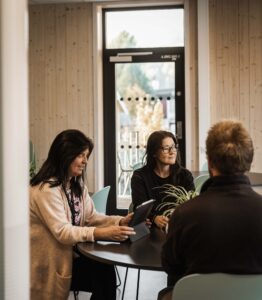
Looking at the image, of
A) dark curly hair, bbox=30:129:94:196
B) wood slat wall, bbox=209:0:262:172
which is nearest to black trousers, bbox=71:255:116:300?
dark curly hair, bbox=30:129:94:196

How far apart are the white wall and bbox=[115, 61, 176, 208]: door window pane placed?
473 cm

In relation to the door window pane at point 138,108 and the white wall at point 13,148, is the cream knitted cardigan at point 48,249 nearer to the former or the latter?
the white wall at point 13,148

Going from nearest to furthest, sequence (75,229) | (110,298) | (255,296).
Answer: (255,296) < (75,229) < (110,298)

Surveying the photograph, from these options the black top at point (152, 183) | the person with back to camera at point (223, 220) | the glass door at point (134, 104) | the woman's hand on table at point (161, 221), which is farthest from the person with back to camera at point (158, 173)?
the glass door at point (134, 104)

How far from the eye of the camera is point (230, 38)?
5.30m

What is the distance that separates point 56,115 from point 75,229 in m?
3.75

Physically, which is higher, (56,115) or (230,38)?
(230,38)

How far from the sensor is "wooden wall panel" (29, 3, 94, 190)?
5.53m

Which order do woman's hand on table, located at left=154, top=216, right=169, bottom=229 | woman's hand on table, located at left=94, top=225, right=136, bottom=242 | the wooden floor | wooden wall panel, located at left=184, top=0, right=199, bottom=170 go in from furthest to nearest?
1. wooden wall panel, located at left=184, top=0, right=199, bottom=170
2. the wooden floor
3. woman's hand on table, located at left=154, top=216, right=169, bottom=229
4. woman's hand on table, located at left=94, top=225, right=136, bottom=242

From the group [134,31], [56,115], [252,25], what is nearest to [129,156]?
[56,115]

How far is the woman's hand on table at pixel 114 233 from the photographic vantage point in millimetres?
2021

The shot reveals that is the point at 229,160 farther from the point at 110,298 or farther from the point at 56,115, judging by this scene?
the point at 56,115

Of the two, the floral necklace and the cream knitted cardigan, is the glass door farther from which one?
the cream knitted cardigan

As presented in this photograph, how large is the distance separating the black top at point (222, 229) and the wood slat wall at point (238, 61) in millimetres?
4001
